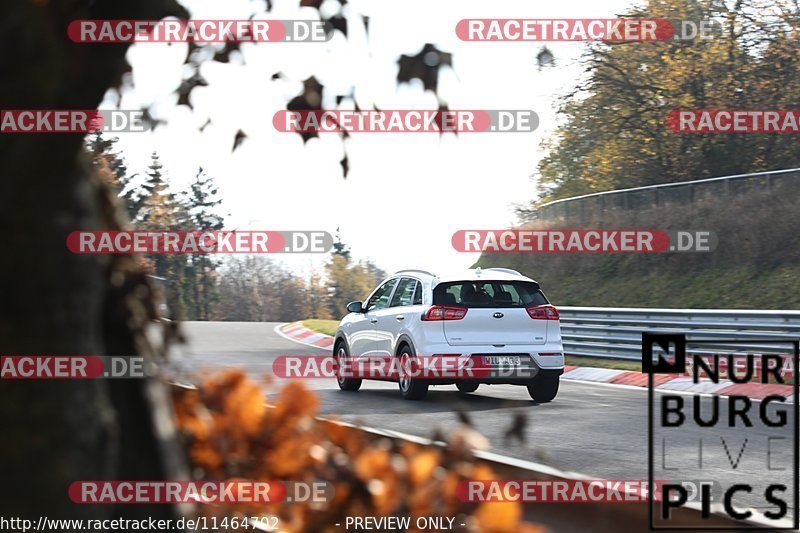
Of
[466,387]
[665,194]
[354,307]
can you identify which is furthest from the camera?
[665,194]

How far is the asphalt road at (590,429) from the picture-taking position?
8.82m

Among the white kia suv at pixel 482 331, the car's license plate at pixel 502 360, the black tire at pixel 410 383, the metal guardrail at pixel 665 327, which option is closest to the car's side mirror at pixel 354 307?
the white kia suv at pixel 482 331

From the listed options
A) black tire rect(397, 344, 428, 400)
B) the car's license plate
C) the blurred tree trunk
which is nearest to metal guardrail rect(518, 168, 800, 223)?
the car's license plate

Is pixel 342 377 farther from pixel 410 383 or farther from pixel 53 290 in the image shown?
pixel 53 290

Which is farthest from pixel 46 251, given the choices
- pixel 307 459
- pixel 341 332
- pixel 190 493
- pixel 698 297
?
pixel 698 297

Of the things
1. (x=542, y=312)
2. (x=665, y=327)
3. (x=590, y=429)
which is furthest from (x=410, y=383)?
(x=665, y=327)

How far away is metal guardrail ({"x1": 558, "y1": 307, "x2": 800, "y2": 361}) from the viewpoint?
713 inches

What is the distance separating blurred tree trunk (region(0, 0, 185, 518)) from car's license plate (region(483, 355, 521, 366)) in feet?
36.5

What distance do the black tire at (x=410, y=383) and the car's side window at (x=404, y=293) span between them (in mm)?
638

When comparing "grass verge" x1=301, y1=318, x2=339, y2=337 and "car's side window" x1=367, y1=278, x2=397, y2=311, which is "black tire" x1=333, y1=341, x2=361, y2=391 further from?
→ "grass verge" x1=301, y1=318, x2=339, y2=337

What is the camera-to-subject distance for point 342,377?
1605 cm

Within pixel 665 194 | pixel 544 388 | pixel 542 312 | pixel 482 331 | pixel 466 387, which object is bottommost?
pixel 466 387

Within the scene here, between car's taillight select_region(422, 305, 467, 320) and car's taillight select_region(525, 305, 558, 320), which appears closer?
car's taillight select_region(422, 305, 467, 320)

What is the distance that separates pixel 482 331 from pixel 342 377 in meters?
3.34
